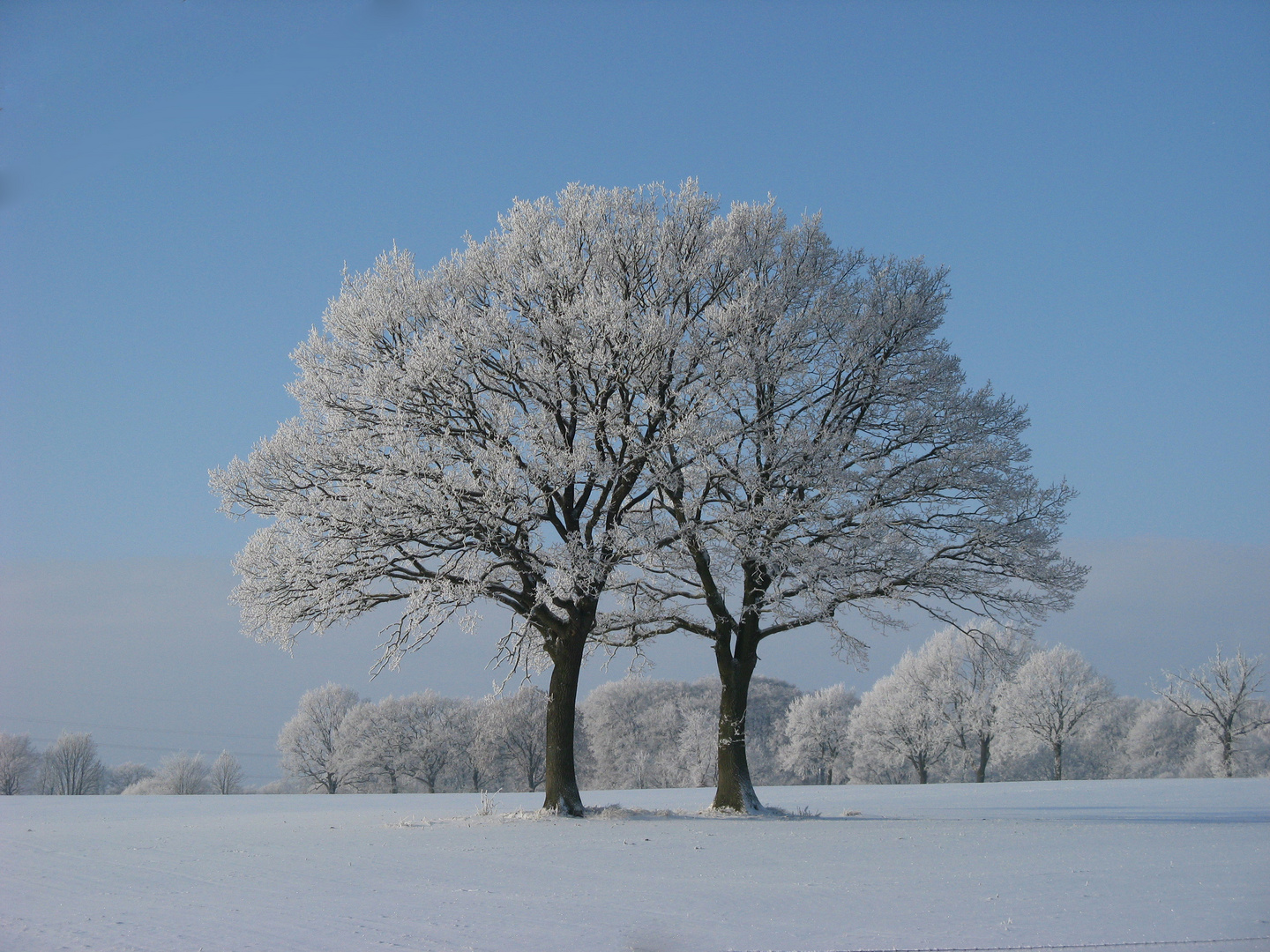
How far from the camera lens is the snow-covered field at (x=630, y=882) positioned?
747 centimetres

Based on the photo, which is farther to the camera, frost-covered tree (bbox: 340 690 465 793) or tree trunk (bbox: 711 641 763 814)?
frost-covered tree (bbox: 340 690 465 793)

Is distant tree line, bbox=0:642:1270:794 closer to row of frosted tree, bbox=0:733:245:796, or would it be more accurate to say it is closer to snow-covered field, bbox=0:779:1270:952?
row of frosted tree, bbox=0:733:245:796

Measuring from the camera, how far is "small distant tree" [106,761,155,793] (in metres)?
69.9

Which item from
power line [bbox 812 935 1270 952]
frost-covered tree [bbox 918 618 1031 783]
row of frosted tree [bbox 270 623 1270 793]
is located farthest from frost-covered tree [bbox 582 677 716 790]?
power line [bbox 812 935 1270 952]

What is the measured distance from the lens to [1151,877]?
10.5m

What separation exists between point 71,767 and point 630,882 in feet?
218

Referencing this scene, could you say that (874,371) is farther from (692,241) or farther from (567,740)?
(567,740)

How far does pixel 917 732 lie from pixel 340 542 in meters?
55.3

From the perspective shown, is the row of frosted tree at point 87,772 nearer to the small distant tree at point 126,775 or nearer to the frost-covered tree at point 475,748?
the small distant tree at point 126,775

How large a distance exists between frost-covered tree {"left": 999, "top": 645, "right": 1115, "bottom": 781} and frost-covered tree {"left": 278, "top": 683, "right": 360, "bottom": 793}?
47367 mm

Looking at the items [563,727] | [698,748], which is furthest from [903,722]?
[563,727]

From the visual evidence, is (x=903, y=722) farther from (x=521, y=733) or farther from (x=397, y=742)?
(x=397, y=742)

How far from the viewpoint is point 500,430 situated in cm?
1738

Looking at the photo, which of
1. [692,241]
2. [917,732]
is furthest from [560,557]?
[917,732]
